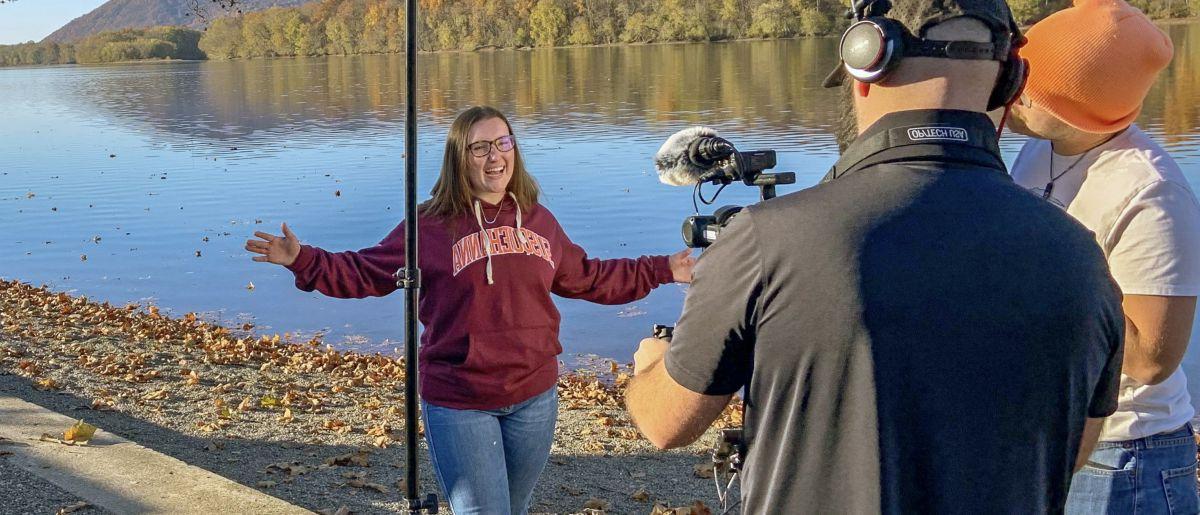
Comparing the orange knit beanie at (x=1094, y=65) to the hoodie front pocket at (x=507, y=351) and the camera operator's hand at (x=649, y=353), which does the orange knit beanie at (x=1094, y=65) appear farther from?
the hoodie front pocket at (x=507, y=351)

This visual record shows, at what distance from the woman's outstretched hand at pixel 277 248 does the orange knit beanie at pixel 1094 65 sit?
2.45 m

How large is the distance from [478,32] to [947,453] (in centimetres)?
11776

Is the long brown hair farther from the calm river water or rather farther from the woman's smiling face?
the calm river water

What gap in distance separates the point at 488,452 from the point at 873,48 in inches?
92.9

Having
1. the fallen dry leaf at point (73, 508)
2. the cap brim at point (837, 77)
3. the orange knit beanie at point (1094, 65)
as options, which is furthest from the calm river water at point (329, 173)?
the cap brim at point (837, 77)

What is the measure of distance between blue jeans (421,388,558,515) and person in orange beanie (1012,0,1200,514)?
5.93 ft

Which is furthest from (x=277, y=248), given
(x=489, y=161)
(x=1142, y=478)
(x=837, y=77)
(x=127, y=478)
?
(x=1142, y=478)

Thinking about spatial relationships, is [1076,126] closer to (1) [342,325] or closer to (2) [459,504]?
(2) [459,504]

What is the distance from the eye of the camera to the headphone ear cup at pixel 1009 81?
1.79 meters

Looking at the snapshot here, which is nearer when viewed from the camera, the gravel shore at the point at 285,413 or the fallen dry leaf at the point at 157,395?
the gravel shore at the point at 285,413

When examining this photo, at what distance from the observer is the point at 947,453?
165 cm

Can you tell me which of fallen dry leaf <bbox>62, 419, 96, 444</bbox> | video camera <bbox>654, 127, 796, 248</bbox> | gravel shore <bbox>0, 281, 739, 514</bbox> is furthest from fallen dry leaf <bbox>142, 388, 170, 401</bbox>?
video camera <bbox>654, 127, 796, 248</bbox>

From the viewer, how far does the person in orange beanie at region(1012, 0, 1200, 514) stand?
2.38 m

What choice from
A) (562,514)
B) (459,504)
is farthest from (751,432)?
(562,514)
